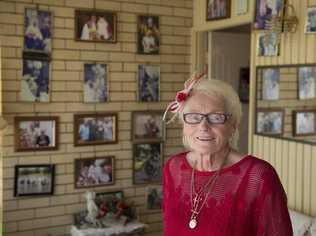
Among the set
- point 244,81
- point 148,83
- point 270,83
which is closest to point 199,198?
point 270,83

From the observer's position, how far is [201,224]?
4.32 ft

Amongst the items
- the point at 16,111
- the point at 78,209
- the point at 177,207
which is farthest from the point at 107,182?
the point at 177,207

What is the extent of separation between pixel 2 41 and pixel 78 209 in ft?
4.34

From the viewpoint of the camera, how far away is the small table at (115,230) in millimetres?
3021

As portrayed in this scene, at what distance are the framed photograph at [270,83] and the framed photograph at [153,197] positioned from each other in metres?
1.18

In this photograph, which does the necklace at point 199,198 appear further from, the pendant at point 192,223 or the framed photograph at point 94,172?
the framed photograph at point 94,172

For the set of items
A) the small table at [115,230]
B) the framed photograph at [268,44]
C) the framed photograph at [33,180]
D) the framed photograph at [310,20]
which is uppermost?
the framed photograph at [310,20]

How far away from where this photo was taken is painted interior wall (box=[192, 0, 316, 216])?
268 centimetres

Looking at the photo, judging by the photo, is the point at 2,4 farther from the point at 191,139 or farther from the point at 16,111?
the point at 191,139

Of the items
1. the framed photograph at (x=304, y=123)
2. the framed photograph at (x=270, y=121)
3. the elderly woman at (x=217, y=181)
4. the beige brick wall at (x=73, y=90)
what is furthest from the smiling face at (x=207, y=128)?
the beige brick wall at (x=73, y=90)

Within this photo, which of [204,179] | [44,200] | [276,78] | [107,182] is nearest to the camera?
[204,179]

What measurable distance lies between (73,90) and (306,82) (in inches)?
63.3

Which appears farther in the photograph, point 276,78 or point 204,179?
point 276,78

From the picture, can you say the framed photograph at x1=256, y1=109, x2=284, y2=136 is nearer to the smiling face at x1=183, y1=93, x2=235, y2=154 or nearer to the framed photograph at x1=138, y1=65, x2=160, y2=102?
the framed photograph at x1=138, y1=65, x2=160, y2=102
